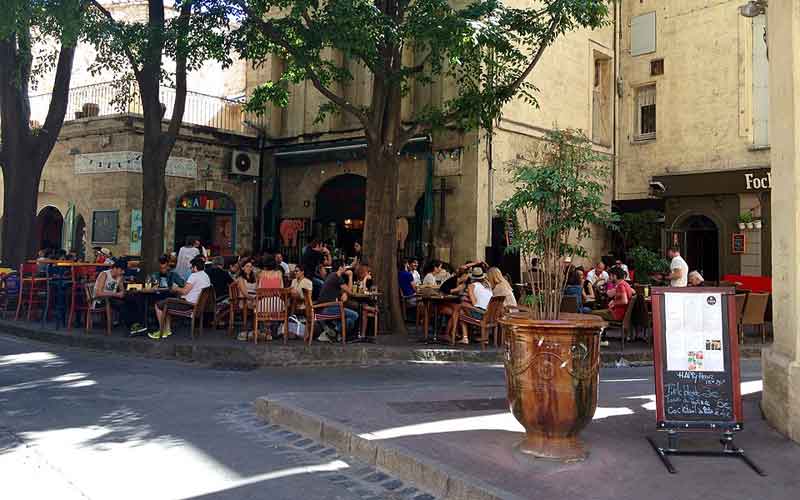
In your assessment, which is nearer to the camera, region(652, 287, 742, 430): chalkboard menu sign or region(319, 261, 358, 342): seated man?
region(652, 287, 742, 430): chalkboard menu sign

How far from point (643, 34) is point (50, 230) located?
67.7 ft

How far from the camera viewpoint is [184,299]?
37.1 ft

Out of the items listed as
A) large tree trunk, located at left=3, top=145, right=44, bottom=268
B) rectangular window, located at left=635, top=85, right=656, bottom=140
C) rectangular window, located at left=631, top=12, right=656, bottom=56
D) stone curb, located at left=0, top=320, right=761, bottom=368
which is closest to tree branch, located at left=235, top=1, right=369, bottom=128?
stone curb, located at left=0, top=320, right=761, bottom=368

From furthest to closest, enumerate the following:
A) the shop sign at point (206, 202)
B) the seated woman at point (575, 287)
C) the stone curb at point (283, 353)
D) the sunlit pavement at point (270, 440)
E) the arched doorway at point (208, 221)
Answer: the arched doorway at point (208, 221)
the shop sign at point (206, 202)
the seated woman at point (575, 287)
the stone curb at point (283, 353)
the sunlit pavement at point (270, 440)

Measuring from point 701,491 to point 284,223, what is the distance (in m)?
17.5

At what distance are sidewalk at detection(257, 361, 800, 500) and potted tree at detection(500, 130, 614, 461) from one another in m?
0.24

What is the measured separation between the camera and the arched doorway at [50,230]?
23750 mm

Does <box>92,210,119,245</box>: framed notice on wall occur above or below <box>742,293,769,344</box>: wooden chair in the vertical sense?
above

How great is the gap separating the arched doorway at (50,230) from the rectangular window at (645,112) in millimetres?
19429

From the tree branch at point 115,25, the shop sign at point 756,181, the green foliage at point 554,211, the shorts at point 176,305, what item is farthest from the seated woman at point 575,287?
the tree branch at point 115,25

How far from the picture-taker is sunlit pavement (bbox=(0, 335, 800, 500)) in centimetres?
440

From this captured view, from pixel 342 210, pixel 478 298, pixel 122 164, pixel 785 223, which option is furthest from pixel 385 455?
pixel 122 164

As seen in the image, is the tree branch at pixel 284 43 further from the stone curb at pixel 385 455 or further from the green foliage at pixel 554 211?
the green foliage at pixel 554 211

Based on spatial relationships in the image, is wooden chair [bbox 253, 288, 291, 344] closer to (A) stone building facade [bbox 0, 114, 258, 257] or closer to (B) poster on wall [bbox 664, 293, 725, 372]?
(B) poster on wall [bbox 664, 293, 725, 372]
